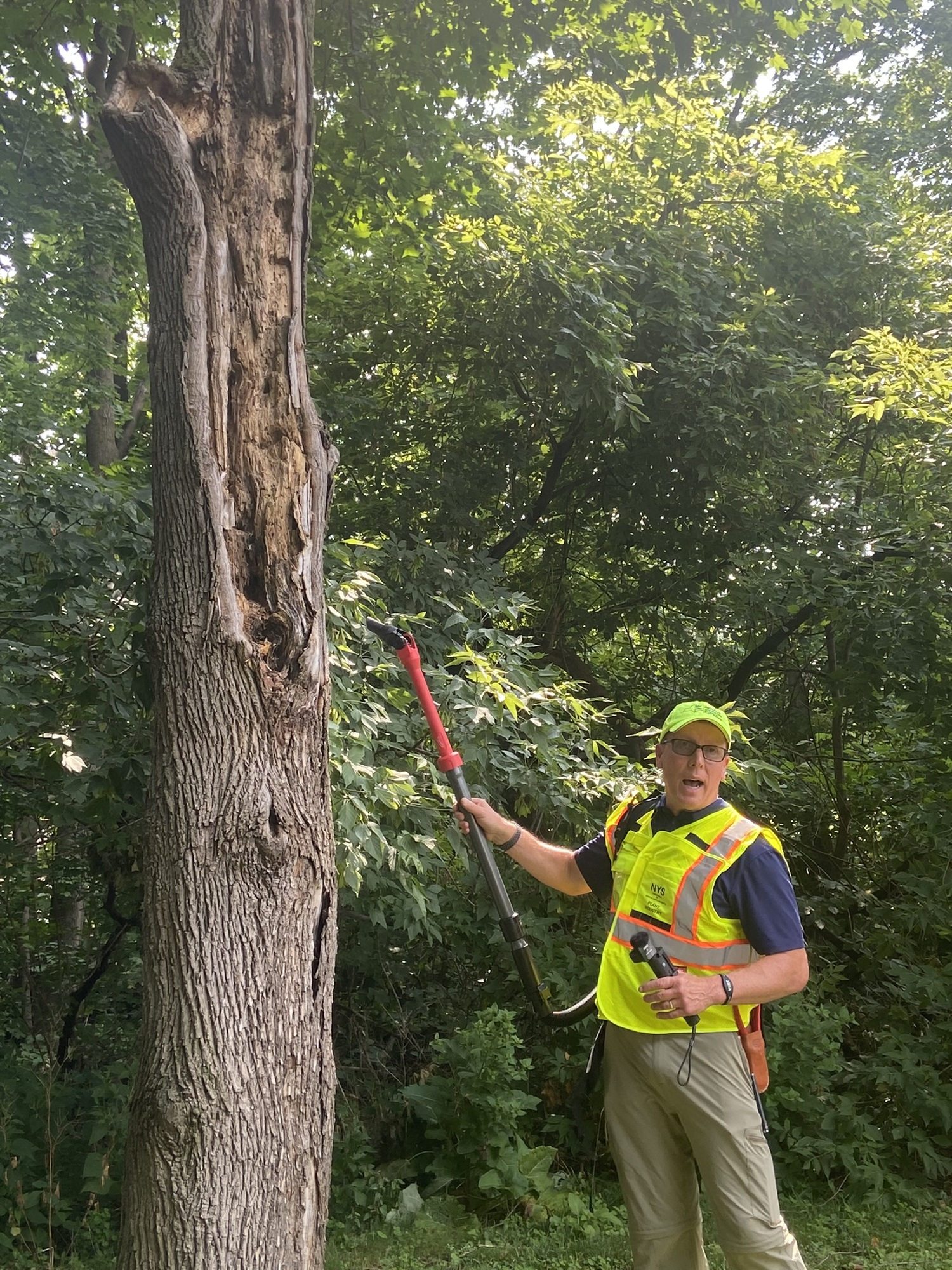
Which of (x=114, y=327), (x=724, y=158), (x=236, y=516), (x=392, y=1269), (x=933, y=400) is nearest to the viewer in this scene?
(x=236, y=516)

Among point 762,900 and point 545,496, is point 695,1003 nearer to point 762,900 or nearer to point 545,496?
point 762,900

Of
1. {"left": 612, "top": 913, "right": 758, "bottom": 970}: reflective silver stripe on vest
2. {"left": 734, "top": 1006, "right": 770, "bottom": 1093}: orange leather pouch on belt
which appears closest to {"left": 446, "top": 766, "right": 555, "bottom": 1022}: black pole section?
{"left": 612, "top": 913, "right": 758, "bottom": 970}: reflective silver stripe on vest

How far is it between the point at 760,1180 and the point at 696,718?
117 centimetres

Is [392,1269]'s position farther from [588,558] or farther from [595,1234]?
[588,558]

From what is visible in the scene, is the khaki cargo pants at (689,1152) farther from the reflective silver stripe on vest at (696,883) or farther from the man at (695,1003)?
the reflective silver stripe on vest at (696,883)

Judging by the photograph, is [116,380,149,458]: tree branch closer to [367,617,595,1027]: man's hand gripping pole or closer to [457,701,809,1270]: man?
[367,617,595,1027]: man's hand gripping pole

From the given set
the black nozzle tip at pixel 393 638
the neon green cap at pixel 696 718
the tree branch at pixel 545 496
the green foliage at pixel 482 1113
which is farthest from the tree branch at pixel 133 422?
the neon green cap at pixel 696 718

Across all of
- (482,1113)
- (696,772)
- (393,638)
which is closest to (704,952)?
(696,772)

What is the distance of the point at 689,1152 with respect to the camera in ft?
8.37

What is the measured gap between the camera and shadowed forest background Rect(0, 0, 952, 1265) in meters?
3.87

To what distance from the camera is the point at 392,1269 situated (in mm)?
3914

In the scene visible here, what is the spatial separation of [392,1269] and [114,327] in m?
7.73

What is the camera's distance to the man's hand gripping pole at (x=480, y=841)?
2.92 meters

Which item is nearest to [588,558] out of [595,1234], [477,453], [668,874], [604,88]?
[477,453]
